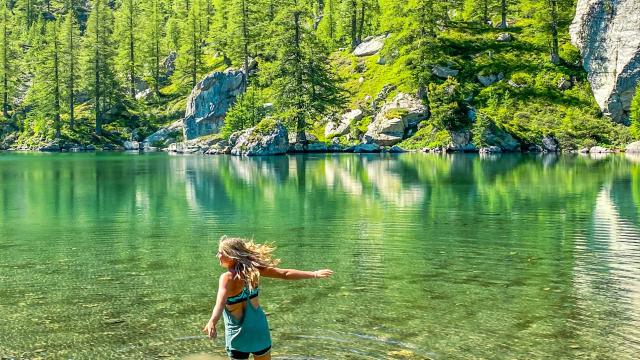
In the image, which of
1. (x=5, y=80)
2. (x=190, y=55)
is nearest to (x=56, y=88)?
(x=5, y=80)

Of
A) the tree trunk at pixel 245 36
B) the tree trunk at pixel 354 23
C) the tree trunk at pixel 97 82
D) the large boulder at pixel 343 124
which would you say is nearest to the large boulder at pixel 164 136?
the tree trunk at pixel 97 82

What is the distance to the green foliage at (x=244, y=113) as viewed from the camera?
108 metres

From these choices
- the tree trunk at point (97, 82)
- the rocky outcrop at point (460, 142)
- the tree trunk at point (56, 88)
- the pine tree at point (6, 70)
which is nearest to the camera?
the rocky outcrop at point (460, 142)

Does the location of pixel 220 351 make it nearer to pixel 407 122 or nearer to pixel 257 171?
pixel 257 171

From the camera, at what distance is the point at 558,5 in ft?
372

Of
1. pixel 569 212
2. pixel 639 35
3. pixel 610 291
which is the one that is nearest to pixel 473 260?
pixel 610 291

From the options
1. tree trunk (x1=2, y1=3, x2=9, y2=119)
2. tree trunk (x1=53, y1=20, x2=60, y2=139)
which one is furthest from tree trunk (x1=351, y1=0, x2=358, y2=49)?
tree trunk (x1=2, y1=3, x2=9, y2=119)

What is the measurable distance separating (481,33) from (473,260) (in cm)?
10659

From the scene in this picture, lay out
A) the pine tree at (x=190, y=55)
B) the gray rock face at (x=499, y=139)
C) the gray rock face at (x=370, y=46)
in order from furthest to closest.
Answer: the pine tree at (x=190, y=55)
the gray rock face at (x=370, y=46)
the gray rock face at (x=499, y=139)

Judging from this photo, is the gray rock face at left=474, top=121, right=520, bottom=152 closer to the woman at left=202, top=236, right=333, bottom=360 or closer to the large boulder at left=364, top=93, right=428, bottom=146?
the large boulder at left=364, top=93, right=428, bottom=146

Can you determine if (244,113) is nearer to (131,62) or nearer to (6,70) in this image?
(131,62)

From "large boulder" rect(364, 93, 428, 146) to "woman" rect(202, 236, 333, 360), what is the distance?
305 feet

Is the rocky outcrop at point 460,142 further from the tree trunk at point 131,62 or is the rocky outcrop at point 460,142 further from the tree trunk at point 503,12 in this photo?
the tree trunk at point 131,62

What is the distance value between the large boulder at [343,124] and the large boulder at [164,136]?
1313 inches
